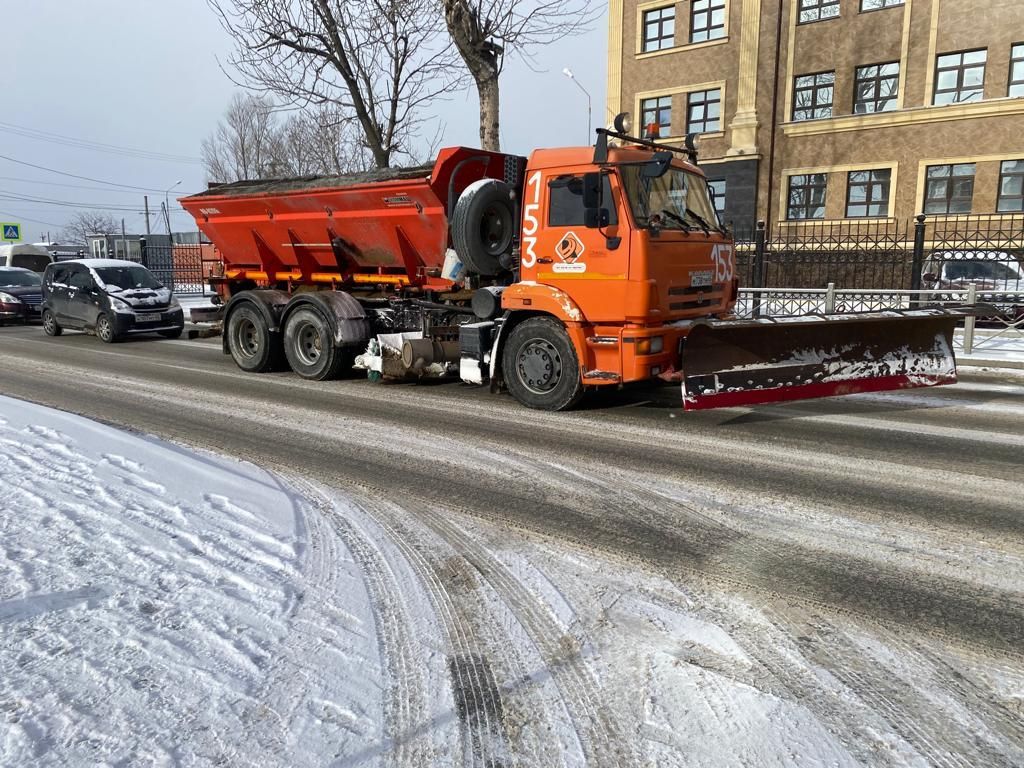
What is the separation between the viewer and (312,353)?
10250 millimetres

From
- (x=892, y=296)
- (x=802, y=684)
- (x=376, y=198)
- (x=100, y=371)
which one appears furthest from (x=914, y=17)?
(x=802, y=684)

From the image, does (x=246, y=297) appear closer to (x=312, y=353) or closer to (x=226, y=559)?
(x=312, y=353)

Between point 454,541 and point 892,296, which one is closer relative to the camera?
point 454,541

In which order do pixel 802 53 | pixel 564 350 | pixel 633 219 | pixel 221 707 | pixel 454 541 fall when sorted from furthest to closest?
pixel 802 53 → pixel 564 350 → pixel 633 219 → pixel 454 541 → pixel 221 707

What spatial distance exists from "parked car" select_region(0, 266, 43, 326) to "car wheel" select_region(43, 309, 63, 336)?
2765mm

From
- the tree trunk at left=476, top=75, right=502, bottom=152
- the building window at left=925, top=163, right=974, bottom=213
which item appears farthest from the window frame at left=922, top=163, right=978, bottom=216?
the tree trunk at left=476, top=75, right=502, bottom=152

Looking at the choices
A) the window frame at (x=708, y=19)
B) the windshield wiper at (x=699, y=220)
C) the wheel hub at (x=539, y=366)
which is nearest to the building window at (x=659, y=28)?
the window frame at (x=708, y=19)

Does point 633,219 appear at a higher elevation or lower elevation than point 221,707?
higher

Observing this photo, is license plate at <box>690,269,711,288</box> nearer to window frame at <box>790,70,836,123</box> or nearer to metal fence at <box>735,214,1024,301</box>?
metal fence at <box>735,214,1024,301</box>

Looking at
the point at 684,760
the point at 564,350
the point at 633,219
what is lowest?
the point at 684,760

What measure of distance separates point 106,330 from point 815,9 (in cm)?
2732

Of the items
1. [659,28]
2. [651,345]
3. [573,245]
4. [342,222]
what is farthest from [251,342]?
[659,28]

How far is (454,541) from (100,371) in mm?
9211

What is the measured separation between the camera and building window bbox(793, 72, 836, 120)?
2769 cm
